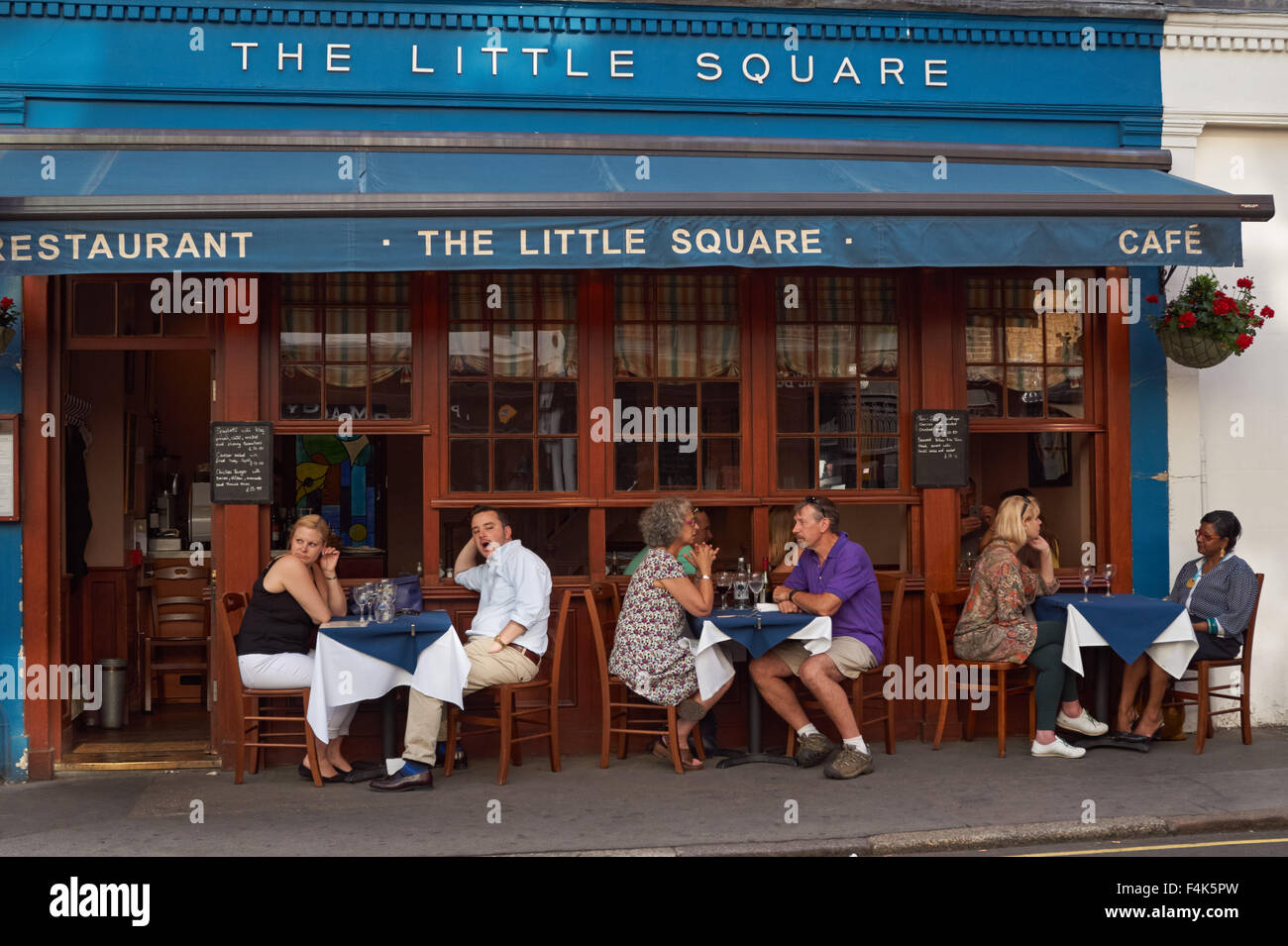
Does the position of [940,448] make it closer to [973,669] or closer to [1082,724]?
[973,669]

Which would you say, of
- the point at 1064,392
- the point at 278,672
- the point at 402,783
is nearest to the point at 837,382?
the point at 1064,392

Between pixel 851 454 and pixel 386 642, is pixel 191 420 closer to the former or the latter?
pixel 386 642

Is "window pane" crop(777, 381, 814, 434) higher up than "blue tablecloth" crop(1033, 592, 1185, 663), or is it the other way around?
"window pane" crop(777, 381, 814, 434)

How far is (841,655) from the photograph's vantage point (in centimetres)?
767

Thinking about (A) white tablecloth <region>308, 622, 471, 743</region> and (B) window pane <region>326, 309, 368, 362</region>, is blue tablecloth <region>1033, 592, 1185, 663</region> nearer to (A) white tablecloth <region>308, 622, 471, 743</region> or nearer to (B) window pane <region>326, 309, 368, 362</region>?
(A) white tablecloth <region>308, 622, 471, 743</region>

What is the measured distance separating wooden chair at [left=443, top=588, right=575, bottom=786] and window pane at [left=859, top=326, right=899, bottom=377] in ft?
7.97

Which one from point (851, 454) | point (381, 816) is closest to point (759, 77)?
point (851, 454)

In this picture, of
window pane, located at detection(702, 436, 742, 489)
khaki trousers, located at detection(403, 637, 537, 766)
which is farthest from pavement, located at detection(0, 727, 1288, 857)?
window pane, located at detection(702, 436, 742, 489)

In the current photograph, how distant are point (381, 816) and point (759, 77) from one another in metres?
5.04

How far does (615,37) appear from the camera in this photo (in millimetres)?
8320

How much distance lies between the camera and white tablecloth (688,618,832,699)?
24.8ft

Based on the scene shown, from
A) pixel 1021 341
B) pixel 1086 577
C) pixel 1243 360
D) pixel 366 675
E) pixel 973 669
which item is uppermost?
pixel 1021 341

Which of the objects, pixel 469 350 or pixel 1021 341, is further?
pixel 1021 341

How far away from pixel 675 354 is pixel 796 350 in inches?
31.1
